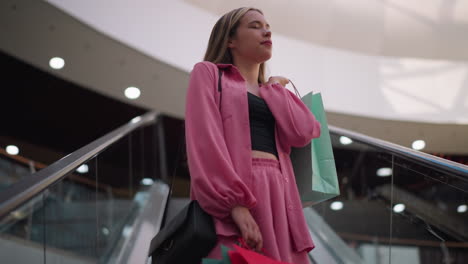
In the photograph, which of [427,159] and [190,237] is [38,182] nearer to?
[190,237]

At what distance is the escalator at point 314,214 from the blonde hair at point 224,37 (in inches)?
34.4

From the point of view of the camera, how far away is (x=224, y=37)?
7.97ft

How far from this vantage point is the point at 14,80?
10.7 m

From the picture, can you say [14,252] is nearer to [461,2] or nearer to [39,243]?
[39,243]

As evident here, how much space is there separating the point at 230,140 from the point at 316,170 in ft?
1.48

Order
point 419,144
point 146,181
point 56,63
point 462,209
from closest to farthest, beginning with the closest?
point 462,209, point 146,181, point 56,63, point 419,144

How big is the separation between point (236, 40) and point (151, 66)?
7.55 meters

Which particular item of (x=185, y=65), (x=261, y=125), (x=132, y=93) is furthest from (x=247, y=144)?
(x=132, y=93)

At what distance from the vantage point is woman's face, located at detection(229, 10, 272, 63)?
A: 92.8 inches

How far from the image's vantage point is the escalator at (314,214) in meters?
2.39

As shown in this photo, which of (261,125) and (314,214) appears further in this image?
(314,214)

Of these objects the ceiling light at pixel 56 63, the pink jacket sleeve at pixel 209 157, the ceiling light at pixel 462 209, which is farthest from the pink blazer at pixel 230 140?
the ceiling light at pixel 56 63

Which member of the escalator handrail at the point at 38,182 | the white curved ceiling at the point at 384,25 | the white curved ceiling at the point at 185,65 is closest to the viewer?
the escalator handrail at the point at 38,182

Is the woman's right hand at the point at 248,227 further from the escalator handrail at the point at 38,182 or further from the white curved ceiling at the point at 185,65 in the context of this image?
the white curved ceiling at the point at 185,65
